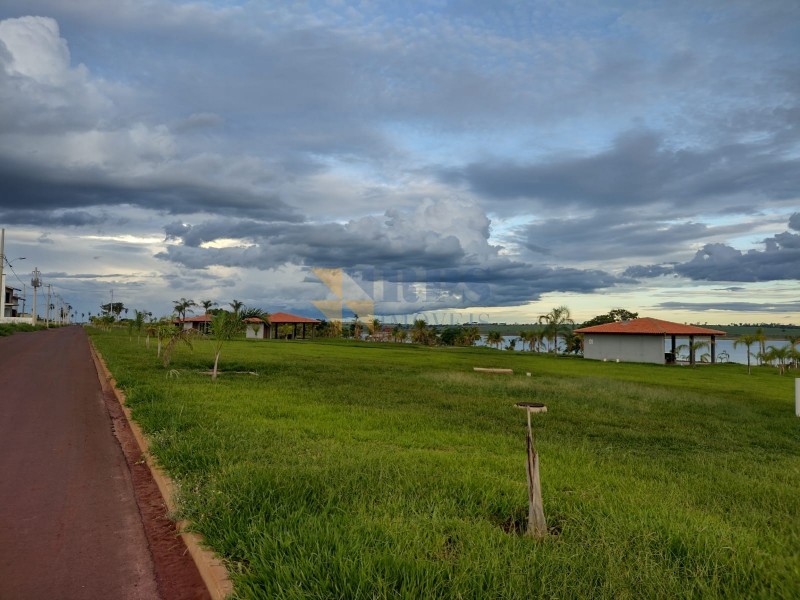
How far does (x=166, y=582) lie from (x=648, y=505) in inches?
177

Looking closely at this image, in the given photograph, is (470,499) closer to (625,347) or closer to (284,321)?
(625,347)

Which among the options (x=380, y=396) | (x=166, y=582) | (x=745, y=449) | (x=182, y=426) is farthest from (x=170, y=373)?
(x=745, y=449)

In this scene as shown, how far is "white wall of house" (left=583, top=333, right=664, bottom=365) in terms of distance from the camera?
1737 inches

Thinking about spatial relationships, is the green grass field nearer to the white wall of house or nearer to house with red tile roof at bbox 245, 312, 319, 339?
the white wall of house

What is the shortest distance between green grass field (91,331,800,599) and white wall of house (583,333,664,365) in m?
34.0

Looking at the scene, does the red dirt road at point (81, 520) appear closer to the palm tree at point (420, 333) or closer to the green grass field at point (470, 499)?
the green grass field at point (470, 499)

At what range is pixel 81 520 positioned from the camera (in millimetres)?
5305

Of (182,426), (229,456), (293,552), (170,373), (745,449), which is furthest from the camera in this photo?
(170,373)

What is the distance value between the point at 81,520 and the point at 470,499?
150 inches

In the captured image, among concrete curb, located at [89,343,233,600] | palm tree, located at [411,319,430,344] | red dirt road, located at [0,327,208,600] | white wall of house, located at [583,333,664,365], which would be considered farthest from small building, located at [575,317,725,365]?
concrete curb, located at [89,343,233,600]

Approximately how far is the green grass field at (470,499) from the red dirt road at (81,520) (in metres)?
0.41

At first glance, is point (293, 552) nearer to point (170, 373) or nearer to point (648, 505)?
point (648, 505)

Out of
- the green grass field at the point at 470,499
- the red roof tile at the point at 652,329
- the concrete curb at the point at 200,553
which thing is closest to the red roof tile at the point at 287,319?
the red roof tile at the point at 652,329

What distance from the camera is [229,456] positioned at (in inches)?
263
